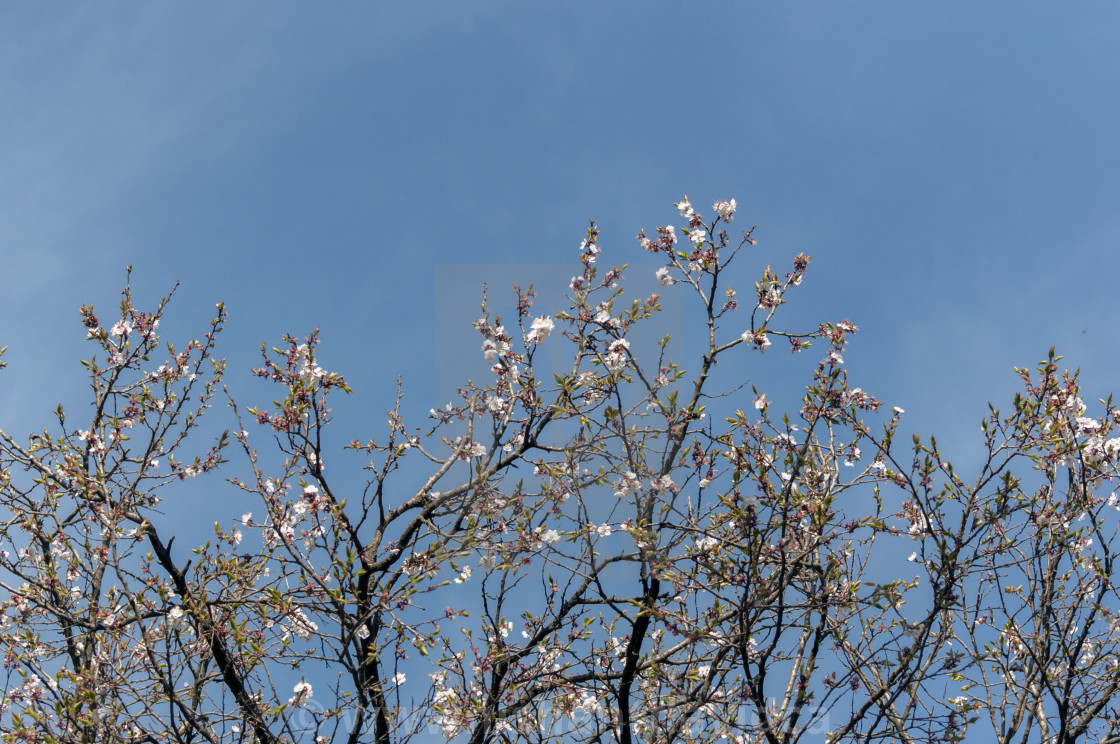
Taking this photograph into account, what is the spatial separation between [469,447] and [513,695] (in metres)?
2.11

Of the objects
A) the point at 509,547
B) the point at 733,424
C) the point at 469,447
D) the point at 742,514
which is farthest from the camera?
the point at 469,447

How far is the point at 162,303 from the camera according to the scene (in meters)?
8.06

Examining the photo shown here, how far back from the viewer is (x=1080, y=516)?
18.7ft

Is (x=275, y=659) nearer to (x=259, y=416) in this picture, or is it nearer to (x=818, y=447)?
(x=259, y=416)

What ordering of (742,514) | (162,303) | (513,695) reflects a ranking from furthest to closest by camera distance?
(162,303) < (513,695) < (742,514)

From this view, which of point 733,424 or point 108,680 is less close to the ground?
point 733,424

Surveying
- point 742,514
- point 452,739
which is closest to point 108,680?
point 452,739

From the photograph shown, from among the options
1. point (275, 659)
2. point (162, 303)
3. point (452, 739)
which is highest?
point (162, 303)

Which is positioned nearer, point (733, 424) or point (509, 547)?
point (733, 424)

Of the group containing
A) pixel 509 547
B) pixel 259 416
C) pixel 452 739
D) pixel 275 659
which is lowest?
pixel 452 739

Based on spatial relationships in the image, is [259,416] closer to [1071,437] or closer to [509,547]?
[509,547]

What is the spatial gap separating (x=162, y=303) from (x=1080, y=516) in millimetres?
8066

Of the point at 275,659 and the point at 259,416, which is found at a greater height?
the point at 259,416

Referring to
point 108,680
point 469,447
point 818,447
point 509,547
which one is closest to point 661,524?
point 509,547
